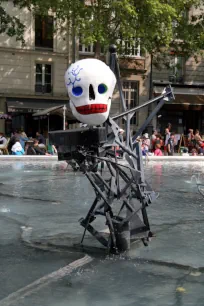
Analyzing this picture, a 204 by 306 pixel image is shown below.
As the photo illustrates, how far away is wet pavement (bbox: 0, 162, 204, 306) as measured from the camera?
3.66m

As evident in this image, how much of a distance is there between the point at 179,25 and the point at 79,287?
24781 millimetres

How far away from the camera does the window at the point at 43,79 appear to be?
29.9 m

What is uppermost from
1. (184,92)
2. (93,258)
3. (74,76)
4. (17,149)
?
(184,92)

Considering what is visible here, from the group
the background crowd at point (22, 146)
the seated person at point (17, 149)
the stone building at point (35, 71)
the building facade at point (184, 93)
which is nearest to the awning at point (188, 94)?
the building facade at point (184, 93)

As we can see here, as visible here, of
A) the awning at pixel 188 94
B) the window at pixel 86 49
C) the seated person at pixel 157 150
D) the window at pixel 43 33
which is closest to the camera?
the seated person at pixel 157 150

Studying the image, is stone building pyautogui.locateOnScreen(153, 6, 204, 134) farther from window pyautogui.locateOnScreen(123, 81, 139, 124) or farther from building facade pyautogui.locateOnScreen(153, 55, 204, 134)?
window pyautogui.locateOnScreen(123, 81, 139, 124)

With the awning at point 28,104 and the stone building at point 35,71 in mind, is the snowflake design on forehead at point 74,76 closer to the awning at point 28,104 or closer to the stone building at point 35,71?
the stone building at point 35,71

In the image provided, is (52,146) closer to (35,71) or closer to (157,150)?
(157,150)

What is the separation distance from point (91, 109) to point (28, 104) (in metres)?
24.8

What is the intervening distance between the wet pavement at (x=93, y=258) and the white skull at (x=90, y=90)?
56.0 inches

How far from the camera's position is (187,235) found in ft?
18.9

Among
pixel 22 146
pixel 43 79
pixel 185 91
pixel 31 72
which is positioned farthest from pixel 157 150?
pixel 31 72

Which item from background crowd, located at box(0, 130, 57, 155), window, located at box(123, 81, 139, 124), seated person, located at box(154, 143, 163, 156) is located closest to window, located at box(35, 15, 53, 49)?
window, located at box(123, 81, 139, 124)

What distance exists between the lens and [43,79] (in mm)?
30094
